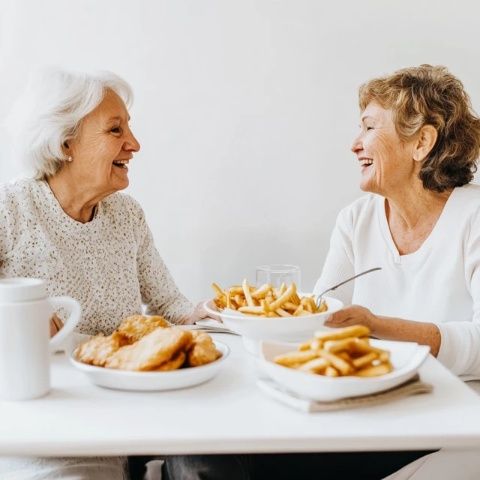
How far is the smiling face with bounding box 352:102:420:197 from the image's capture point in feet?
6.34

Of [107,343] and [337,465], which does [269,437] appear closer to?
[107,343]

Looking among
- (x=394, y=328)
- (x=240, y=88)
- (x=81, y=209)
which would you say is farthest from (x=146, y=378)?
(x=240, y=88)

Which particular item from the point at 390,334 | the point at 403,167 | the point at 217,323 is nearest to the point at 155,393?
the point at 217,323

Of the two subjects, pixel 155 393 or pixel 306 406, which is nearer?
pixel 306 406

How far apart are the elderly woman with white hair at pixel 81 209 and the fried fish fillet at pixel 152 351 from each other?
2.01 ft

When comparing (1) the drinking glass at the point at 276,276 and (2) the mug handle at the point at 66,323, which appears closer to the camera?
(2) the mug handle at the point at 66,323

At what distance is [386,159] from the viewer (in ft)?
6.35

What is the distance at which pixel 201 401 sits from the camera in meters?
1.01

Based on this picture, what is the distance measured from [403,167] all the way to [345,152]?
20.4 inches

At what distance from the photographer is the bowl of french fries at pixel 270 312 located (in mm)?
1212

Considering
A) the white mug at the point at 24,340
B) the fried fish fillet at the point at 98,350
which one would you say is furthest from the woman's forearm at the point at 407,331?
the white mug at the point at 24,340

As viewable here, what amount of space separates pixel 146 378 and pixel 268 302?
0.35 m

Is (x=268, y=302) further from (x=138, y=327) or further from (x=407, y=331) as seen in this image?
(x=407, y=331)

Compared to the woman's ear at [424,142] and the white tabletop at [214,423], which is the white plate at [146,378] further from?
the woman's ear at [424,142]
